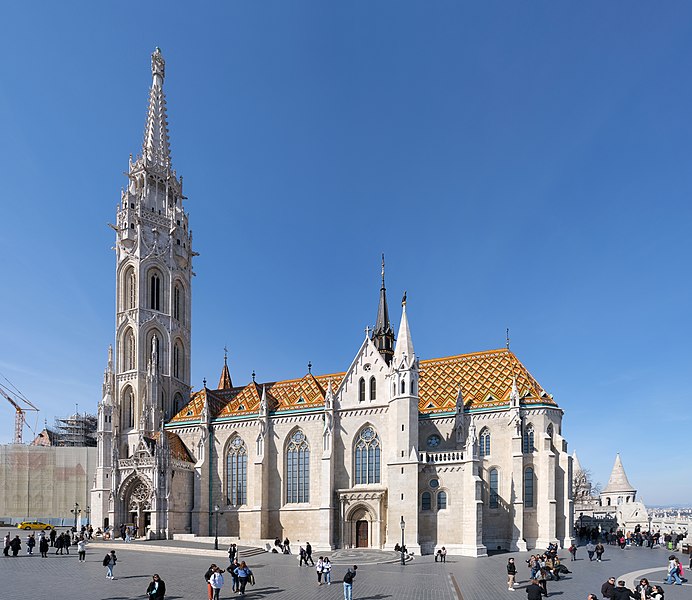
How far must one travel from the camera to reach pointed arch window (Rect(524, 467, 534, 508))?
166 ft

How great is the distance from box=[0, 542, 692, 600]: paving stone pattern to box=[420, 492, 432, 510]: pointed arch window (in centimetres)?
437

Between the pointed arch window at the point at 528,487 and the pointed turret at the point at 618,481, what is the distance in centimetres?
5483

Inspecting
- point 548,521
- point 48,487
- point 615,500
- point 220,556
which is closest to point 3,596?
point 220,556

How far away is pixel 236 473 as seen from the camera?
58656mm

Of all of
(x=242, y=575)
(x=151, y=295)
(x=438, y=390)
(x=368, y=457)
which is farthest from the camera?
(x=151, y=295)

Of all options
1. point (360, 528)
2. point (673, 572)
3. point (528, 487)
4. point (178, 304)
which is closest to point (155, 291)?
point (178, 304)

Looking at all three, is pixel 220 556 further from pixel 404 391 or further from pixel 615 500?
pixel 615 500

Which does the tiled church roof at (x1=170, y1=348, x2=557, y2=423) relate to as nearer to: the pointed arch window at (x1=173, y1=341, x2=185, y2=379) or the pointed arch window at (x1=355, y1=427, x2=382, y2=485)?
the pointed arch window at (x1=173, y1=341, x2=185, y2=379)

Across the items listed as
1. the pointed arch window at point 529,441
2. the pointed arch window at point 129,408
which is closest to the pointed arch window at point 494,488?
the pointed arch window at point 529,441

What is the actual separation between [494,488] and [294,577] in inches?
873

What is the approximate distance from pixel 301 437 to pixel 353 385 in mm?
6582

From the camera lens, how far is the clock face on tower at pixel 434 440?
5403cm

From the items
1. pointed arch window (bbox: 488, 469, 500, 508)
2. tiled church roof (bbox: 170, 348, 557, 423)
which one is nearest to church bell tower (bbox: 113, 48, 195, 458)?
tiled church roof (bbox: 170, 348, 557, 423)

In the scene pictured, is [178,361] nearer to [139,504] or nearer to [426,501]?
[139,504]
